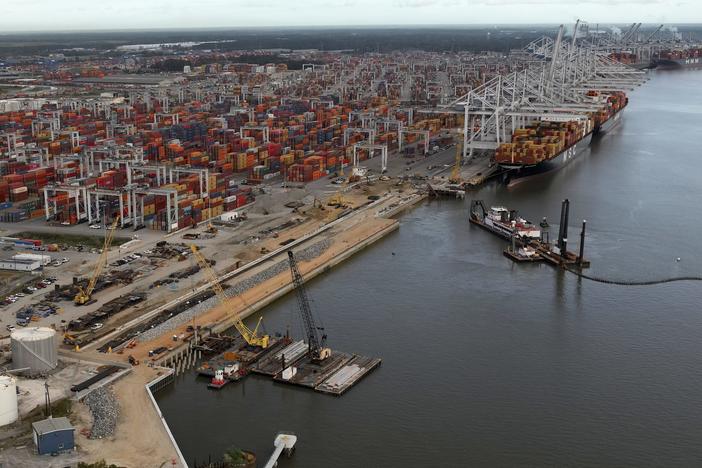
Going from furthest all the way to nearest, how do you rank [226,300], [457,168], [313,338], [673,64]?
1. [673,64]
2. [457,168]
3. [226,300]
4. [313,338]

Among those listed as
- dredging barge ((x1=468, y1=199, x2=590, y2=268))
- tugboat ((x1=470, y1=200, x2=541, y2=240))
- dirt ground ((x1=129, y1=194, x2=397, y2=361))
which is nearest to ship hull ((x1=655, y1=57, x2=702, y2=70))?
Answer: tugboat ((x1=470, y1=200, x2=541, y2=240))

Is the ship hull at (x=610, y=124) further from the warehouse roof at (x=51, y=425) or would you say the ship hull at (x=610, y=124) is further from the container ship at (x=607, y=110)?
the warehouse roof at (x=51, y=425)

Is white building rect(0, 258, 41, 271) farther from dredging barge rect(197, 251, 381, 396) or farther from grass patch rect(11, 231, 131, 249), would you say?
dredging barge rect(197, 251, 381, 396)

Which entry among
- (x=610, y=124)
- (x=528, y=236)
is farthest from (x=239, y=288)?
(x=610, y=124)

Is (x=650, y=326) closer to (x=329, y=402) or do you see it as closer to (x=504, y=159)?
(x=329, y=402)

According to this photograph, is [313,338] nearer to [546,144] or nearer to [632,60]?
[546,144]

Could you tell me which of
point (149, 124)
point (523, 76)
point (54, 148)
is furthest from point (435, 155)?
point (54, 148)
